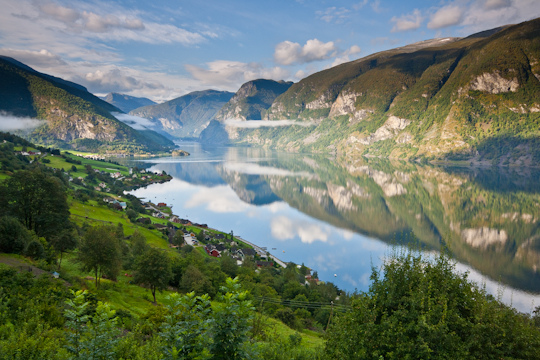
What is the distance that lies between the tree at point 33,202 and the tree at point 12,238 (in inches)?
298

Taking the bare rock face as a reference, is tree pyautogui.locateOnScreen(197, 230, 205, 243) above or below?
below

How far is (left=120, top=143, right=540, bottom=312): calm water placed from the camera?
49.3 m

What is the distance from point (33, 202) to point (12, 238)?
9.25 m

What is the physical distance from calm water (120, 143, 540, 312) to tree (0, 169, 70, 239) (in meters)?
36.1

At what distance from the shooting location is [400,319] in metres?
8.74

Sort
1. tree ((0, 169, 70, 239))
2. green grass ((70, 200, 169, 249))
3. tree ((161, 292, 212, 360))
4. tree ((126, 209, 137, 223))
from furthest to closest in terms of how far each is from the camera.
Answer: tree ((126, 209, 137, 223)) < green grass ((70, 200, 169, 249)) < tree ((0, 169, 70, 239)) < tree ((161, 292, 212, 360))

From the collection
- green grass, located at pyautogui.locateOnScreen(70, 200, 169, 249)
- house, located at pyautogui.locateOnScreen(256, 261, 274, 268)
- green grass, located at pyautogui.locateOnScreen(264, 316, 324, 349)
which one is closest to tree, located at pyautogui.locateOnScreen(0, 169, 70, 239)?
green grass, located at pyautogui.locateOnScreen(70, 200, 169, 249)

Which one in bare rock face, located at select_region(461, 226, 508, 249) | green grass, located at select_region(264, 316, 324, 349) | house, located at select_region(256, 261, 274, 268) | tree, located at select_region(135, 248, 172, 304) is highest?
tree, located at select_region(135, 248, 172, 304)

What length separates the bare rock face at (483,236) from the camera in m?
57.7

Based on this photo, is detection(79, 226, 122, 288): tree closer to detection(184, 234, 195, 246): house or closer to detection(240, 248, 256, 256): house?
detection(240, 248, 256, 256): house

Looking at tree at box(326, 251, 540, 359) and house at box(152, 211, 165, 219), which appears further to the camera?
house at box(152, 211, 165, 219)

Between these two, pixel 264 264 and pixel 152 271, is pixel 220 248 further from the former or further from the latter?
pixel 152 271

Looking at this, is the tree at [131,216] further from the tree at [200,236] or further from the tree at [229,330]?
the tree at [229,330]

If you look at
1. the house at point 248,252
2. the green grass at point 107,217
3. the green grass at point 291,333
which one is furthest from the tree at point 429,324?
the green grass at point 107,217
